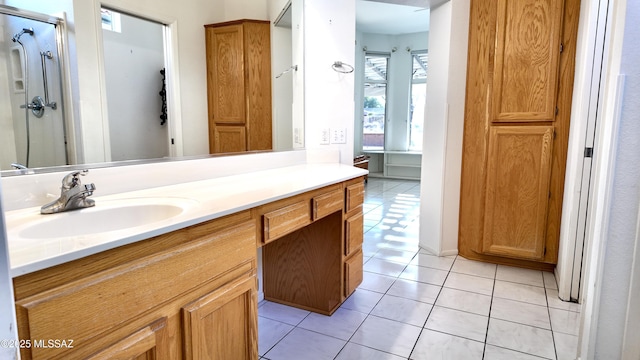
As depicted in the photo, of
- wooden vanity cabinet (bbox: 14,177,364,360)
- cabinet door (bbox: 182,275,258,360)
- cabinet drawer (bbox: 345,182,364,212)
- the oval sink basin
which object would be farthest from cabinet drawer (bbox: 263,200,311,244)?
cabinet drawer (bbox: 345,182,364,212)

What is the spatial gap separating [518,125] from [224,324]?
2.36 meters

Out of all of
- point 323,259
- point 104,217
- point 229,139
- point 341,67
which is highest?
point 341,67

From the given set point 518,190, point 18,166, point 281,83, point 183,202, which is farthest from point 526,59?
point 18,166

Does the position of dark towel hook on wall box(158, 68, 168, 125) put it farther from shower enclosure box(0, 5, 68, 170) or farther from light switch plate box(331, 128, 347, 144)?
light switch plate box(331, 128, 347, 144)

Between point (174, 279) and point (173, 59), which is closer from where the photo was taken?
point (174, 279)

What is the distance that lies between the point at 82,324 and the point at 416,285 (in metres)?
2.08

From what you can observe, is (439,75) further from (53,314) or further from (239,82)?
(53,314)

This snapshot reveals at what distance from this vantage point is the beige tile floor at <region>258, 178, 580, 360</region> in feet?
5.62

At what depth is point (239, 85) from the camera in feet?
6.21

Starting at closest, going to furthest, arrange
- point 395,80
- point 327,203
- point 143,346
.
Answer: point 143,346, point 327,203, point 395,80

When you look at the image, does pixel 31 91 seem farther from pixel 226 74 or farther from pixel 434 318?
pixel 434 318

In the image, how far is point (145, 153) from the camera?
1.48 meters

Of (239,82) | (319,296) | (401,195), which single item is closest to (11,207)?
(239,82)

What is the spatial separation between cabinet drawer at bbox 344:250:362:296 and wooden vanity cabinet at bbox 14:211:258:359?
900 millimetres
